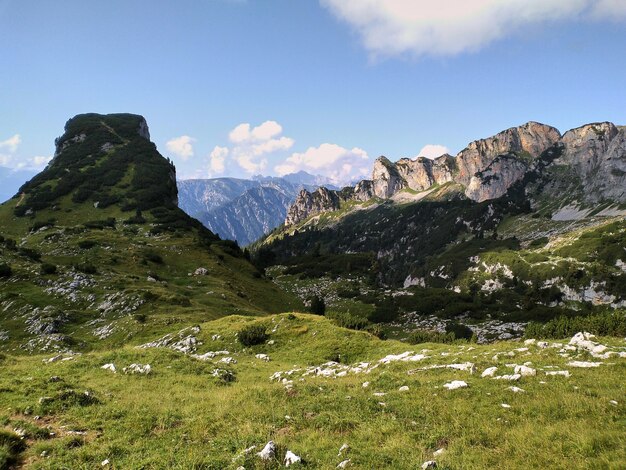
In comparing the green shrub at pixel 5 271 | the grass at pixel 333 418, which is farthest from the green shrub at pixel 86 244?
the grass at pixel 333 418

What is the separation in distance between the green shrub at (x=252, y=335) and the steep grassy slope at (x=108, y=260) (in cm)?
986

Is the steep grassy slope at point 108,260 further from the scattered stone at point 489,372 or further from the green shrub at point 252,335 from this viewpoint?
the scattered stone at point 489,372

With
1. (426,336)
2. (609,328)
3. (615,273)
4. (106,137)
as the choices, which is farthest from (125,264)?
(615,273)

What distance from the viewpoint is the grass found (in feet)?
30.0

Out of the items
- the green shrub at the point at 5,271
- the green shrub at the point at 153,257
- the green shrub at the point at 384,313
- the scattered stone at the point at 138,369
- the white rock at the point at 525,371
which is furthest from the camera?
the green shrub at the point at 384,313

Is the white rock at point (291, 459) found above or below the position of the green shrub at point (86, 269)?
below

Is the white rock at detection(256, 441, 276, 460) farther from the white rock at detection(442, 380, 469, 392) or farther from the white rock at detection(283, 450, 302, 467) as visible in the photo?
the white rock at detection(442, 380, 469, 392)

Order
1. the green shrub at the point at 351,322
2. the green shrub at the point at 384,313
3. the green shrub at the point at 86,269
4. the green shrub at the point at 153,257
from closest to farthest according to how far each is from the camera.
Result: the green shrub at the point at 351,322, the green shrub at the point at 86,269, the green shrub at the point at 153,257, the green shrub at the point at 384,313

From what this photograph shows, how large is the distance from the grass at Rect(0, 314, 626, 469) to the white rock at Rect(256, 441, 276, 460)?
0.71 feet

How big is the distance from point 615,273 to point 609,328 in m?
129

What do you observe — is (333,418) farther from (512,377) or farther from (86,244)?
(86,244)

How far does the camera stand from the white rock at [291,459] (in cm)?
924

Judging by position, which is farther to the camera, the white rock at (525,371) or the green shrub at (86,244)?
the green shrub at (86,244)

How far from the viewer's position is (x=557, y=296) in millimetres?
122375
